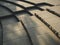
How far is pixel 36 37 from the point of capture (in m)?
3.58

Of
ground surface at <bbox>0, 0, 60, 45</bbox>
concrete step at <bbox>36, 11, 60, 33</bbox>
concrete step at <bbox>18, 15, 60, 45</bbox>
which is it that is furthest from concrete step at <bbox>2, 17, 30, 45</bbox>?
concrete step at <bbox>36, 11, 60, 33</bbox>

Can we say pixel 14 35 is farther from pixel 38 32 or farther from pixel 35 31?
pixel 38 32

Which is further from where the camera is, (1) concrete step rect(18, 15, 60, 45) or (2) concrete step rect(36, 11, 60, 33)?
(2) concrete step rect(36, 11, 60, 33)

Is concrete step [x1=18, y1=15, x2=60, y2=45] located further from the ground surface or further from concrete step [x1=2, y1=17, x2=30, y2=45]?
concrete step [x1=2, y1=17, x2=30, y2=45]

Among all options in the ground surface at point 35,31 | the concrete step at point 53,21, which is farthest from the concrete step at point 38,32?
the concrete step at point 53,21

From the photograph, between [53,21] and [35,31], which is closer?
[35,31]

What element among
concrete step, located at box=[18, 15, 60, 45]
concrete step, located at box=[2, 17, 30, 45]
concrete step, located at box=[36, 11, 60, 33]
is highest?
concrete step, located at box=[36, 11, 60, 33]

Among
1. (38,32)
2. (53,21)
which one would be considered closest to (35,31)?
(38,32)

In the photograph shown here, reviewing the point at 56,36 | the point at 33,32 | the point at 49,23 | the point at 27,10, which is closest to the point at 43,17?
the point at 49,23

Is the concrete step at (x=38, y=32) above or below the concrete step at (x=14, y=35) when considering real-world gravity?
above

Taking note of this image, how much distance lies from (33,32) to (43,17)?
930 millimetres

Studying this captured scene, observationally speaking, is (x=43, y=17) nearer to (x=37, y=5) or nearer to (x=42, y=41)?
(x=42, y=41)

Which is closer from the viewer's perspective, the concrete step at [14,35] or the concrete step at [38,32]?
the concrete step at [38,32]

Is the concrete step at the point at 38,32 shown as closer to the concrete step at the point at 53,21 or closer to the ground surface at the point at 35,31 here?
the ground surface at the point at 35,31
